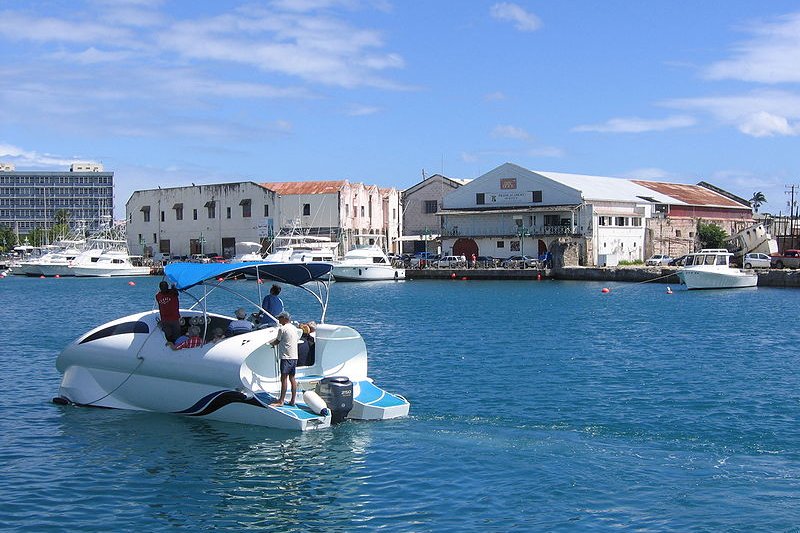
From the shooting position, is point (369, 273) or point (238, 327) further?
point (369, 273)

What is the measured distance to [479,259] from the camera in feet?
278

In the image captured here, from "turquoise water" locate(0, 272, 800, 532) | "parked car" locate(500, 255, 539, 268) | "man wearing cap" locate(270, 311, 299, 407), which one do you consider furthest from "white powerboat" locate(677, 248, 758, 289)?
"man wearing cap" locate(270, 311, 299, 407)

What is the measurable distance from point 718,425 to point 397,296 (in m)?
42.7

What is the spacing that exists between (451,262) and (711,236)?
90.8 ft

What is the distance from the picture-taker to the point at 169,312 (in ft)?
64.5

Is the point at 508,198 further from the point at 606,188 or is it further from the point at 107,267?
the point at 107,267

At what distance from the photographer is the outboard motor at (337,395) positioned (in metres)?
18.1

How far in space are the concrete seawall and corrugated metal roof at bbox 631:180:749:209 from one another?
2246cm

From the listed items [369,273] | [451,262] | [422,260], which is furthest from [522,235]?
[369,273]

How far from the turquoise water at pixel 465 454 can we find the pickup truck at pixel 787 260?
47.7 m

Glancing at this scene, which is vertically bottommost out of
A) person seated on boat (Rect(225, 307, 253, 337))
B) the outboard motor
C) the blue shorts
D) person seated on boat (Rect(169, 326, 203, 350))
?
the outboard motor

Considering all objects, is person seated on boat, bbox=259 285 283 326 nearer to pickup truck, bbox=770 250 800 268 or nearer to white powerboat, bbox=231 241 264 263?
pickup truck, bbox=770 250 800 268

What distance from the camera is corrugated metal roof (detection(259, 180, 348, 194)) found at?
9794 cm

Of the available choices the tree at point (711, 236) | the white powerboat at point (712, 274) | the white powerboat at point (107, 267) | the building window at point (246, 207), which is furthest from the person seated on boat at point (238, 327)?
the building window at point (246, 207)
